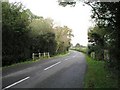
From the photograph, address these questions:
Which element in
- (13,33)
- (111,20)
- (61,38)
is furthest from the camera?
(61,38)

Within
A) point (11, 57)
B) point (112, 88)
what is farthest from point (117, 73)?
point (11, 57)

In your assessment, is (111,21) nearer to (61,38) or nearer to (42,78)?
(42,78)

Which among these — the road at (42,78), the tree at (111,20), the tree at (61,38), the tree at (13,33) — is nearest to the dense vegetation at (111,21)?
the tree at (111,20)

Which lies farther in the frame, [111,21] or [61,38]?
[61,38]

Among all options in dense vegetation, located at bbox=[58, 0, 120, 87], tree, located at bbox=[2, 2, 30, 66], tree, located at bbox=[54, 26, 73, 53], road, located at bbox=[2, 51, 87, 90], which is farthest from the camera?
tree, located at bbox=[54, 26, 73, 53]

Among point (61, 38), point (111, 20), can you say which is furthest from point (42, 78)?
point (61, 38)

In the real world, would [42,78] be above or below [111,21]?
below

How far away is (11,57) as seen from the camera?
1177 inches

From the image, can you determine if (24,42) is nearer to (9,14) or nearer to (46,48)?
(9,14)

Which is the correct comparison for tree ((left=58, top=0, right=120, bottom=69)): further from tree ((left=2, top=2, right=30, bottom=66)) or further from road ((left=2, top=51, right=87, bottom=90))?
tree ((left=2, top=2, right=30, bottom=66))

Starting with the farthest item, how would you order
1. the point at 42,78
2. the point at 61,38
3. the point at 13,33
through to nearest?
the point at 61,38, the point at 13,33, the point at 42,78

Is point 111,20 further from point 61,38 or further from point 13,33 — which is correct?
point 61,38

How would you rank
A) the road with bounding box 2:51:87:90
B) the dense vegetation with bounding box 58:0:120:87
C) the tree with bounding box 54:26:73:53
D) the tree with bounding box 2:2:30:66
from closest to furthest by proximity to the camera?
the road with bounding box 2:51:87:90 → the dense vegetation with bounding box 58:0:120:87 → the tree with bounding box 2:2:30:66 → the tree with bounding box 54:26:73:53

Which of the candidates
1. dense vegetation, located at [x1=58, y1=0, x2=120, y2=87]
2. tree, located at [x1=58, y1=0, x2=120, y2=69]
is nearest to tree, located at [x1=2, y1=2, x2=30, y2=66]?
dense vegetation, located at [x1=58, y1=0, x2=120, y2=87]
